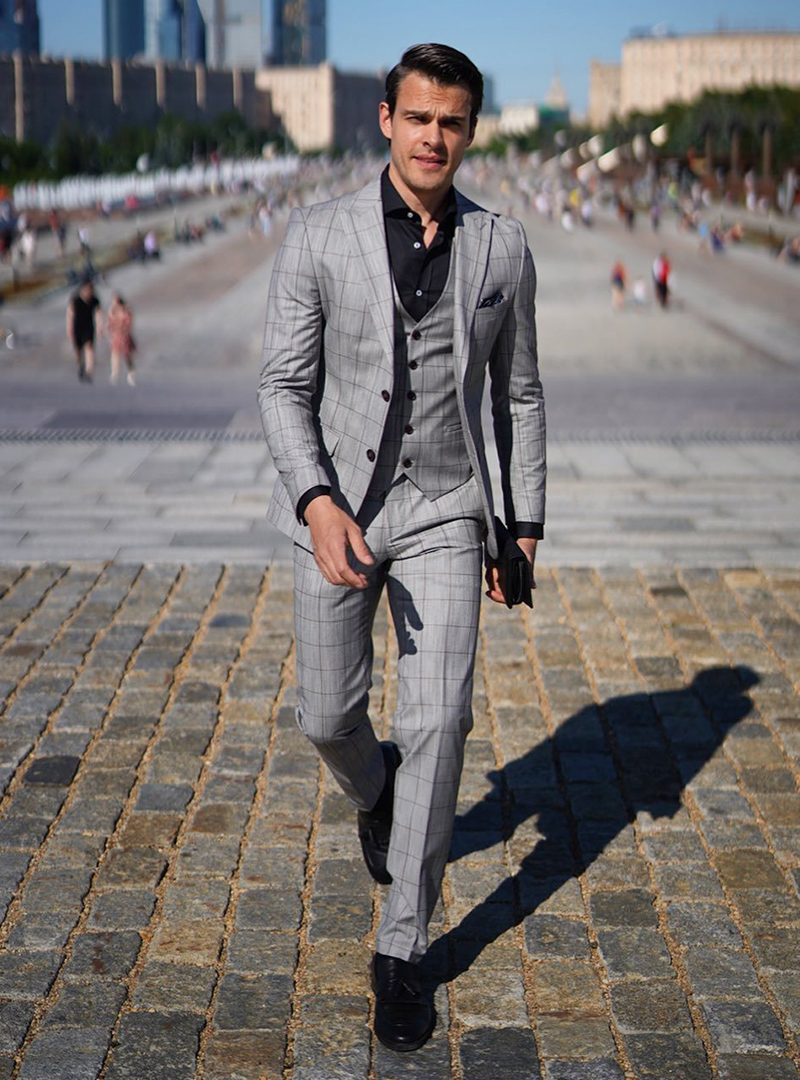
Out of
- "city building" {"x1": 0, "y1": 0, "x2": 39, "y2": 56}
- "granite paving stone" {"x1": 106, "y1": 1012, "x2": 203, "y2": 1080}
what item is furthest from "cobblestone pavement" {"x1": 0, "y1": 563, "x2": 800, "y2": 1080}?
"city building" {"x1": 0, "y1": 0, "x2": 39, "y2": 56}

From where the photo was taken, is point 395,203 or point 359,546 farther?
point 395,203

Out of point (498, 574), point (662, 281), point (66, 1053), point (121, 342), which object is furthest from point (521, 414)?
point (662, 281)

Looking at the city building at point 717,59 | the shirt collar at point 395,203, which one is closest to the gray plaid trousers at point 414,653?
the shirt collar at point 395,203

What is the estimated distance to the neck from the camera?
122 inches

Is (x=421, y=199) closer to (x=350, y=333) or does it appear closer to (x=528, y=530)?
(x=350, y=333)

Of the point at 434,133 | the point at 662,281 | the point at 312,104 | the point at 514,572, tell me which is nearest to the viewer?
the point at 434,133

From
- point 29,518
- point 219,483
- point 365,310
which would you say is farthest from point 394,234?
point 219,483

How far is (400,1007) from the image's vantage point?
3100 millimetres

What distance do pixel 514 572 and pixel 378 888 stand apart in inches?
40.8

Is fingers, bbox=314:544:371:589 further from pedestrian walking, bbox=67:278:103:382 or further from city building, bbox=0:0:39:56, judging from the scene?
city building, bbox=0:0:39:56

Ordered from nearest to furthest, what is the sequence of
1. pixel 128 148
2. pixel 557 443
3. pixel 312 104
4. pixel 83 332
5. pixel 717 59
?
pixel 557 443, pixel 83 332, pixel 128 148, pixel 717 59, pixel 312 104

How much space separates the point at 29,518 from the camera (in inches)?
325

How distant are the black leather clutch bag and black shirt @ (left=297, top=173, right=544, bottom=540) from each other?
46 cm

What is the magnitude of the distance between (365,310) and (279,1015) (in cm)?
147
